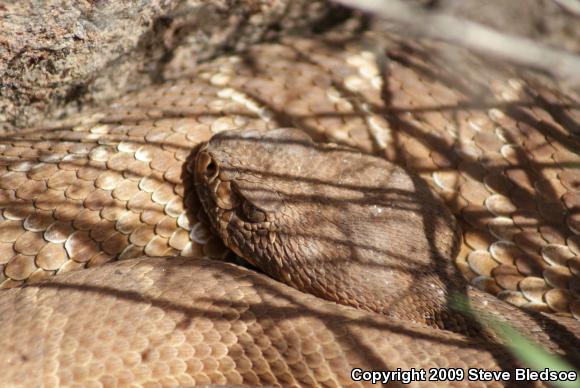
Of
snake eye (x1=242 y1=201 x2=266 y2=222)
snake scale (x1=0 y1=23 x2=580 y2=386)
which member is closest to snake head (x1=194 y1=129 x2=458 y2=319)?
snake eye (x1=242 y1=201 x2=266 y2=222)

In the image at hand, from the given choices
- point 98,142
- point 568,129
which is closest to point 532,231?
point 568,129

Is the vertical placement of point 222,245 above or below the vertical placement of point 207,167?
below

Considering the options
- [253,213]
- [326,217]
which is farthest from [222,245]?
[326,217]

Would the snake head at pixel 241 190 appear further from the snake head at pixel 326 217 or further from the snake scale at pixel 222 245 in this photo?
the snake scale at pixel 222 245

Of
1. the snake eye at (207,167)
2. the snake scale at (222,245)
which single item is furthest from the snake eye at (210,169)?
the snake scale at (222,245)

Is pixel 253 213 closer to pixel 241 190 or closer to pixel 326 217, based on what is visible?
pixel 241 190

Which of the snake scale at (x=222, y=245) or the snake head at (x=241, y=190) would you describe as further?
the snake head at (x=241, y=190)
